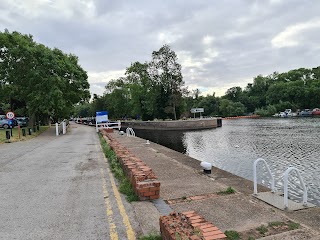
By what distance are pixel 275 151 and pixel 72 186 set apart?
54.1ft

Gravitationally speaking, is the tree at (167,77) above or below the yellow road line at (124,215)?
above

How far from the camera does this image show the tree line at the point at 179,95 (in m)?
64.4

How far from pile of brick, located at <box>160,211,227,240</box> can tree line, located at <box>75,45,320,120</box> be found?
179 feet

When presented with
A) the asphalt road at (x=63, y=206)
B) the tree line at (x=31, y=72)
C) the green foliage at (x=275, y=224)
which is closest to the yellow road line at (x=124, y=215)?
the asphalt road at (x=63, y=206)

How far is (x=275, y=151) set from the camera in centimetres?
2036

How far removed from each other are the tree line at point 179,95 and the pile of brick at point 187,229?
2146 inches

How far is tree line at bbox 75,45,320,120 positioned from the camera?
64375 mm

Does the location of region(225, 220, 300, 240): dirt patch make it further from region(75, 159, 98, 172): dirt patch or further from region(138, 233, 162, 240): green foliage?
region(75, 159, 98, 172): dirt patch

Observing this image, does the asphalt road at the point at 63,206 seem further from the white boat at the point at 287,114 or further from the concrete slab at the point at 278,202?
the white boat at the point at 287,114

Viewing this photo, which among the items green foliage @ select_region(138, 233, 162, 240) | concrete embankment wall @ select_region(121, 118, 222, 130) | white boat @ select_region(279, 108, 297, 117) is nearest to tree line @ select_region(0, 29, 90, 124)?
concrete embankment wall @ select_region(121, 118, 222, 130)

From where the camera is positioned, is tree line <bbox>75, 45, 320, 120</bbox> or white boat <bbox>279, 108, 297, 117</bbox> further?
white boat <bbox>279, 108, 297, 117</bbox>

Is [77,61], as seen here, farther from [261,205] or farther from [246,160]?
[261,205]

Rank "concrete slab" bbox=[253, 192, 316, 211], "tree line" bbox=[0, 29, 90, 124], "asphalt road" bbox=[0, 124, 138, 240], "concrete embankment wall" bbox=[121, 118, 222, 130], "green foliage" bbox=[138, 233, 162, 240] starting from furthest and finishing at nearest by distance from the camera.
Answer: "concrete embankment wall" bbox=[121, 118, 222, 130]
"tree line" bbox=[0, 29, 90, 124]
"concrete slab" bbox=[253, 192, 316, 211]
"asphalt road" bbox=[0, 124, 138, 240]
"green foliage" bbox=[138, 233, 162, 240]

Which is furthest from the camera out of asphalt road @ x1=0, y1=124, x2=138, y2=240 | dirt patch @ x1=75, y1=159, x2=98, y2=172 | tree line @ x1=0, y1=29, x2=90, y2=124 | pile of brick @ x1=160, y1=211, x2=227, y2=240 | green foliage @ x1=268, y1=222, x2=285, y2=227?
tree line @ x1=0, y1=29, x2=90, y2=124
